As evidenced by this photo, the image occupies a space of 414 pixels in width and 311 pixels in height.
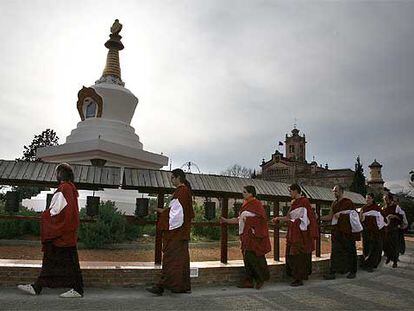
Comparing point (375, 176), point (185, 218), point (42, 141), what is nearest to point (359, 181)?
point (375, 176)

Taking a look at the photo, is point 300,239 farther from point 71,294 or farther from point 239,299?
point 71,294

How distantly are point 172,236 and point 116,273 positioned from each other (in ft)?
3.26

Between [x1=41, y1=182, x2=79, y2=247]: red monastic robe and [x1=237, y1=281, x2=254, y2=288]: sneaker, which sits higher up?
[x1=41, y1=182, x2=79, y2=247]: red monastic robe

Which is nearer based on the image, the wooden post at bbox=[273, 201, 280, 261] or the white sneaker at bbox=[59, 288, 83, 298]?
the white sneaker at bbox=[59, 288, 83, 298]

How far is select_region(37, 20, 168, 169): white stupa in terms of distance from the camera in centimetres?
1305

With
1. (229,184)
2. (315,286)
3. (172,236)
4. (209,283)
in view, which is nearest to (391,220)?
(315,286)

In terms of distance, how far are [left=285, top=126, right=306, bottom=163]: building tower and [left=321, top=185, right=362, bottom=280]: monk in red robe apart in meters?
79.8

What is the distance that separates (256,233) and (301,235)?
97cm

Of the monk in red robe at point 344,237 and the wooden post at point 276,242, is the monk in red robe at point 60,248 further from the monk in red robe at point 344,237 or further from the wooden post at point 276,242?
the monk in red robe at point 344,237

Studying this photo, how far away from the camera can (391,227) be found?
33.1ft

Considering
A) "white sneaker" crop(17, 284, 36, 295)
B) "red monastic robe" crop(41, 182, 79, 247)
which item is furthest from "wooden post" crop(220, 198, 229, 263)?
"white sneaker" crop(17, 284, 36, 295)

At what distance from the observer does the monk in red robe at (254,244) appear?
619 cm

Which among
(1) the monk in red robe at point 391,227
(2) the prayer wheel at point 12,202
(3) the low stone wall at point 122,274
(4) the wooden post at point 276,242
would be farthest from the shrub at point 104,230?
(1) the monk in red robe at point 391,227

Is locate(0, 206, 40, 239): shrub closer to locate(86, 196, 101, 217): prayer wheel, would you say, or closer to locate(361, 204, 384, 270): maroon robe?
locate(86, 196, 101, 217): prayer wheel
